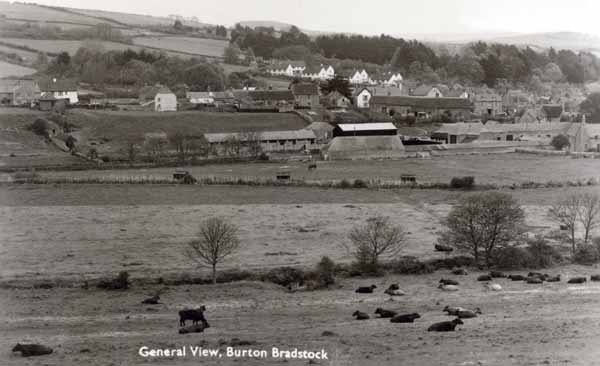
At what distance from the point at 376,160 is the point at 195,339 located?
36.9 metres

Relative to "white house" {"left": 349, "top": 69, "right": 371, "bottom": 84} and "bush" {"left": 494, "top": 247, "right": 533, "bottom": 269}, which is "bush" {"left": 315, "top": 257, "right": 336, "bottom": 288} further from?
"white house" {"left": 349, "top": 69, "right": 371, "bottom": 84}

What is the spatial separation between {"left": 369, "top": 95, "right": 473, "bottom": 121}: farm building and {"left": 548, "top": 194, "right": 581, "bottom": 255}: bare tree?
3754 cm

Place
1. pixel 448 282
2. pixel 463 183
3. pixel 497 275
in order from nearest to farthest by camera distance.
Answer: pixel 448 282
pixel 497 275
pixel 463 183

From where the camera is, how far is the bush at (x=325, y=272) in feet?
81.1

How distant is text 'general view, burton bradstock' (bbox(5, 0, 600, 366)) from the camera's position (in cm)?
1858

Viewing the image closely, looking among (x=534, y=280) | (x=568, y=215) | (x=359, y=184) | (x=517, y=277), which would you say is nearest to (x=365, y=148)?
(x=359, y=184)

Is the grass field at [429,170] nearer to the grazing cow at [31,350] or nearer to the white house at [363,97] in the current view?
the white house at [363,97]

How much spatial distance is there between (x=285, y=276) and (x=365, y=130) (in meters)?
33.0

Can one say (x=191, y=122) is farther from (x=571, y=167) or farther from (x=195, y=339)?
(x=195, y=339)

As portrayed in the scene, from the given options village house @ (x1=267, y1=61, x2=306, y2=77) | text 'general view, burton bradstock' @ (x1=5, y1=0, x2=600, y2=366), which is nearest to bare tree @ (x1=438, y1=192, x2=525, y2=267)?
text 'general view, burton bradstock' @ (x1=5, y1=0, x2=600, y2=366)

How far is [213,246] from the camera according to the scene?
25656 mm

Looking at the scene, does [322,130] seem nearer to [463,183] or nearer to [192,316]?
[463,183]

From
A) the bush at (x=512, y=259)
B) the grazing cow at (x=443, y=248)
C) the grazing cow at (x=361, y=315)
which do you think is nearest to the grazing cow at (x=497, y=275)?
the bush at (x=512, y=259)

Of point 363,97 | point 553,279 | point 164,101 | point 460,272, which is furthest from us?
point 363,97
